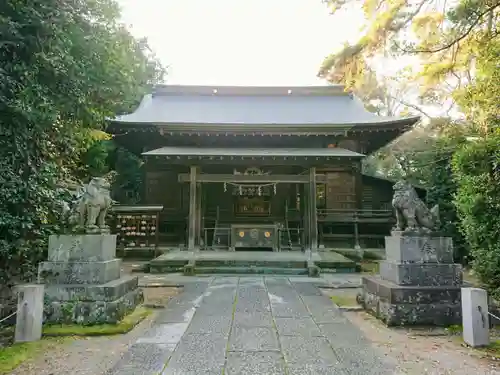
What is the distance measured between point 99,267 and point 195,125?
717 centimetres

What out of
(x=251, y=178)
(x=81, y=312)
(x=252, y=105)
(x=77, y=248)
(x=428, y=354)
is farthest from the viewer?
(x=252, y=105)

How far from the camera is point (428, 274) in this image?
13.5 feet

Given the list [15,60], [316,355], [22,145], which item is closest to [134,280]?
[22,145]

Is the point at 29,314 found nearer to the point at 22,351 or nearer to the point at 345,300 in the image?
the point at 22,351

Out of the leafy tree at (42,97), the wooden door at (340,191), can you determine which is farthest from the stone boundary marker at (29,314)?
the wooden door at (340,191)

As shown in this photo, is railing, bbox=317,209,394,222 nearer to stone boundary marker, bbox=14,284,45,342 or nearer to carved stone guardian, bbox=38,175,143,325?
carved stone guardian, bbox=38,175,143,325

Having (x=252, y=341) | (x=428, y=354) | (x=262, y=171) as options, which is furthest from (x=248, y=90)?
(x=428, y=354)

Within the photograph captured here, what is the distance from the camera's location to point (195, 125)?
10.6m

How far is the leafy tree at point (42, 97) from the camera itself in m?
4.07

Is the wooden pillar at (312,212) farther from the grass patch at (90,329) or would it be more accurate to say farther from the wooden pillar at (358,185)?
the grass patch at (90,329)

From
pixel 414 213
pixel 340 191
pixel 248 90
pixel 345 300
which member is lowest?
pixel 345 300

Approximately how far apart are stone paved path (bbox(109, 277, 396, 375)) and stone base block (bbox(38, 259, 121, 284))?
1009 mm

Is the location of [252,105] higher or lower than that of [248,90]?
lower

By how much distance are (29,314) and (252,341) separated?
2.40 m
